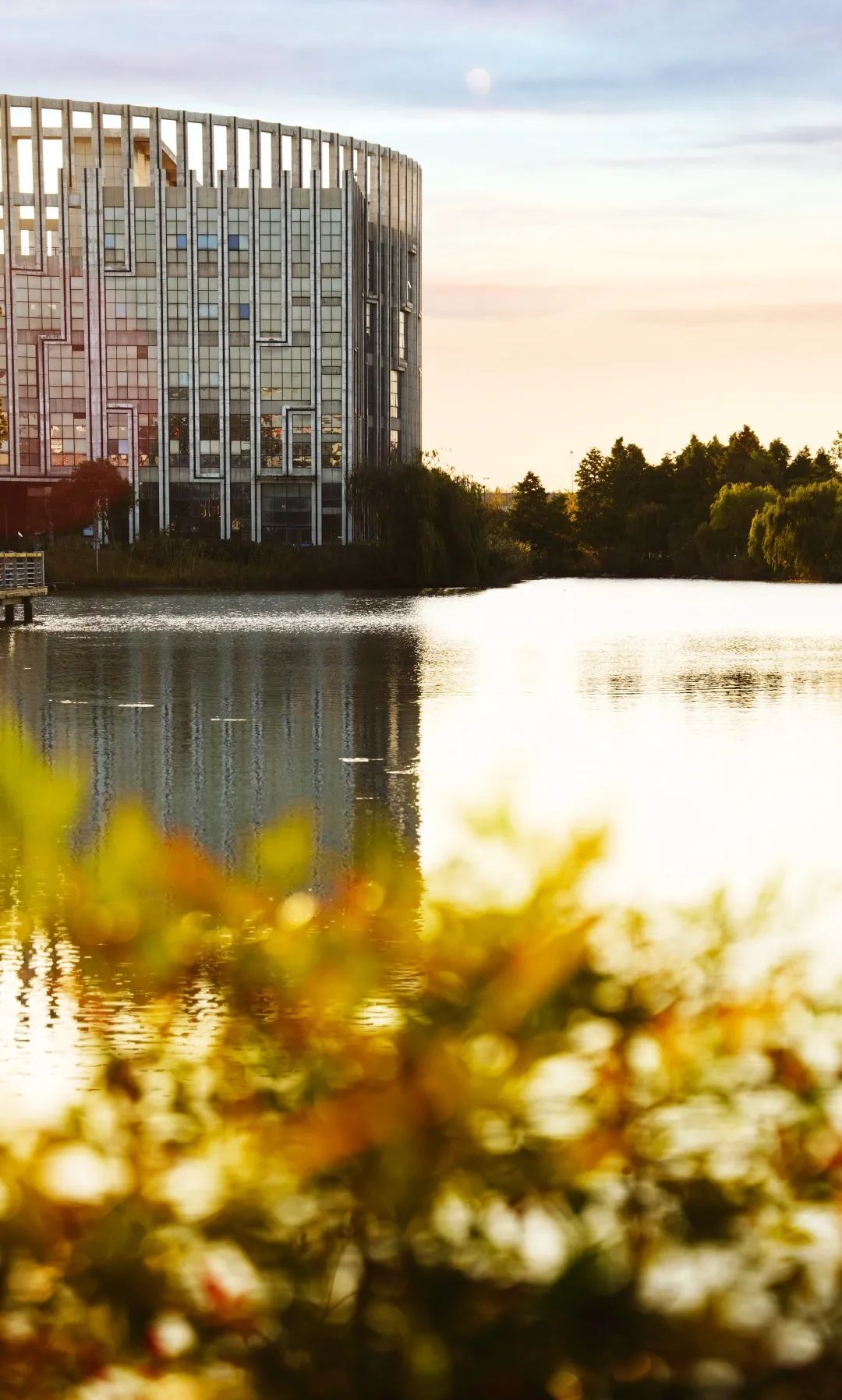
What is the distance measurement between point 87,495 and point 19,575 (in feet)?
177

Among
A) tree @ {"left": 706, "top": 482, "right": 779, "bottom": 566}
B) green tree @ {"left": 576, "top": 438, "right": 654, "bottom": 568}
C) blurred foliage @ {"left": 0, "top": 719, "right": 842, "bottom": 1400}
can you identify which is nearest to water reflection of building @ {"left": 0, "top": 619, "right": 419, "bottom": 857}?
blurred foliage @ {"left": 0, "top": 719, "right": 842, "bottom": 1400}

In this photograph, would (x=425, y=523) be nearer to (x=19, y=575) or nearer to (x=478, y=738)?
(x=19, y=575)

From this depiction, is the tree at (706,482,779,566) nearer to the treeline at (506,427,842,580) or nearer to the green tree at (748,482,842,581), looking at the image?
the treeline at (506,427,842,580)

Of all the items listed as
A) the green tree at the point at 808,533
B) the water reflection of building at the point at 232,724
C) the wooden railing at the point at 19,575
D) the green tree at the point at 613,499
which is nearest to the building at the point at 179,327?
the green tree at the point at 808,533

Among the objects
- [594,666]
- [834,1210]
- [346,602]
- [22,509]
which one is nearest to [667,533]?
[22,509]

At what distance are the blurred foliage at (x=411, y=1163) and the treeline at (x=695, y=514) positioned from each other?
106 metres

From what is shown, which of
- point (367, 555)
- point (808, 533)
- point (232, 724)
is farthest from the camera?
point (808, 533)

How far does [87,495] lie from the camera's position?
97312 millimetres

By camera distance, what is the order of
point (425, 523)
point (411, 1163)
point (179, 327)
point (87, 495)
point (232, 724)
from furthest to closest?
point (179, 327)
point (87, 495)
point (425, 523)
point (232, 724)
point (411, 1163)

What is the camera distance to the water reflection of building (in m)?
13.0

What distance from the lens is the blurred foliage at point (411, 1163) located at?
2.42 m

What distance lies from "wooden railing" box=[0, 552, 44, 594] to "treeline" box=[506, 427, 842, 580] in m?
68.5

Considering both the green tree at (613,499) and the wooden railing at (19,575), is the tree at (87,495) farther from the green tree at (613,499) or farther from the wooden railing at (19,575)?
the green tree at (613,499)

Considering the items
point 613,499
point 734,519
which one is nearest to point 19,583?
point 734,519
